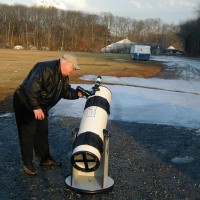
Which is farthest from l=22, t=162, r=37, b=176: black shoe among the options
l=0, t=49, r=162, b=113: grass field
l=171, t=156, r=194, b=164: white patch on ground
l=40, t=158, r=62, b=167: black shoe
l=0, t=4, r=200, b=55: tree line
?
l=0, t=4, r=200, b=55: tree line

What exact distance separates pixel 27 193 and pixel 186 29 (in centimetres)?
11378

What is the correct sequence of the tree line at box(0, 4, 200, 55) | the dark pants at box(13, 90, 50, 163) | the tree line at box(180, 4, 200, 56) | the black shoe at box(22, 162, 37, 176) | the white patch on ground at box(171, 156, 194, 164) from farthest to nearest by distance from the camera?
the tree line at box(0, 4, 200, 55)
the tree line at box(180, 4, 200, 56)
the white patch on ground at box(171, 156, 194, 164)
the black shoe at box(22, 162, 37, 176)
the dark pants at box(13, 90, 50, 163)

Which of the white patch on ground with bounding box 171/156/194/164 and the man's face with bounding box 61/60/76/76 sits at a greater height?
the man's face with bounding box 61/60/76/76

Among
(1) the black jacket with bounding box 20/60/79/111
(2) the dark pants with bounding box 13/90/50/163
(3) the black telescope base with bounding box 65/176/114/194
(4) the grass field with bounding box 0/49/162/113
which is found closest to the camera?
(3) the black telescope base with bounding box 65/176/114/194

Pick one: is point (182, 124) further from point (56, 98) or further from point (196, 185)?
point (56, 98)

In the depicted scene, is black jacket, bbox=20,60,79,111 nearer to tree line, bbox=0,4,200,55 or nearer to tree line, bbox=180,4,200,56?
tree line, bbox=180,4,200,56

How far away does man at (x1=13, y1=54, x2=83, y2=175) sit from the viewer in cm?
593

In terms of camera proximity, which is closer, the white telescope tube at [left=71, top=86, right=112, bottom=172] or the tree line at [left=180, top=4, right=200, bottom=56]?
the white telescope tube at [left=71, top=86, right=112, bottom=172]

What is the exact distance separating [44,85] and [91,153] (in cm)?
128

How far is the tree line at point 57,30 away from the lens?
124 m

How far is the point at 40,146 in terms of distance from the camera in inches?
267

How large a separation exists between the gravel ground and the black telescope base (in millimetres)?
71

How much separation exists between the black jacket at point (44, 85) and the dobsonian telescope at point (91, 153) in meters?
0.56

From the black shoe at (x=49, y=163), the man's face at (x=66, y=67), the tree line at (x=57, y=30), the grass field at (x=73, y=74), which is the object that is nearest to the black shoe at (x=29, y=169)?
the black shoe at (x=49, y=163)
